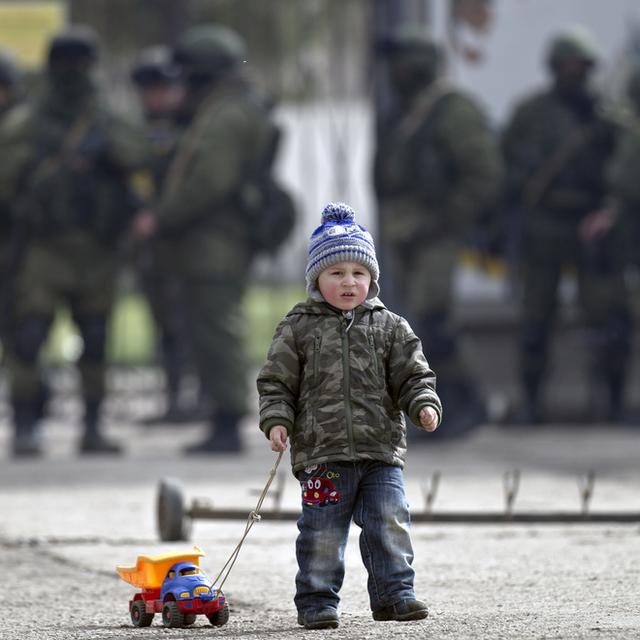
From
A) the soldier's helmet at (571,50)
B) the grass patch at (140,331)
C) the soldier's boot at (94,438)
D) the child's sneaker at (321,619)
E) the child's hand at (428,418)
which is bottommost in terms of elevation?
the grass patch at (140,331)

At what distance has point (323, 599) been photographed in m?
4.86

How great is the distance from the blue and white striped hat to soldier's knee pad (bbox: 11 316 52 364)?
18.2 feet

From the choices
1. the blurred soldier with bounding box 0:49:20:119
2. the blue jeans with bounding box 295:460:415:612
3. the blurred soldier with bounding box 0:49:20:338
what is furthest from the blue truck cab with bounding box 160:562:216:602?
the blurred soldier with bounding box 0:49:20:119

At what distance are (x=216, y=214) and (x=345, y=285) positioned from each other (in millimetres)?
5652

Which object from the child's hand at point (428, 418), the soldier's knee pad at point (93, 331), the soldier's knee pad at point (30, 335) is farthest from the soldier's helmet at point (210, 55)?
the child's hand at point (428, 418)

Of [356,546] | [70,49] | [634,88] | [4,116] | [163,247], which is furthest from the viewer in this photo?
[634,88]

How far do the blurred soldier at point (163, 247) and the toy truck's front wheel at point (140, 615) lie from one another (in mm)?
5637

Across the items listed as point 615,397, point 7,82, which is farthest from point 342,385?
point 615,397

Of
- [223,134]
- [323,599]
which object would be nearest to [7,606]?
[323,599]

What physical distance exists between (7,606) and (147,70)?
7.21 m

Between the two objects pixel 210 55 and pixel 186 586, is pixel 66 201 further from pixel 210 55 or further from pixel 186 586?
pixel 186 586

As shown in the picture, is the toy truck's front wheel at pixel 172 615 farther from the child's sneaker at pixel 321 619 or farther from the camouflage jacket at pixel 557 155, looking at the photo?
the camouflage jacket at pixel 557 155

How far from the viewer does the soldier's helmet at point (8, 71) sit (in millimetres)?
11172

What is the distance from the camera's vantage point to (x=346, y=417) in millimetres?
4898
